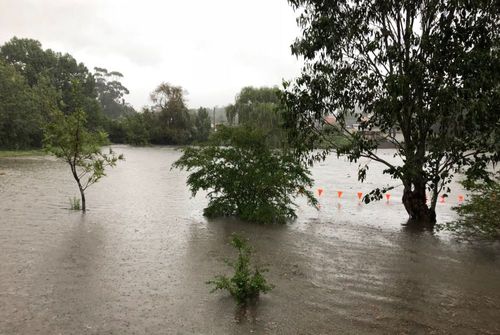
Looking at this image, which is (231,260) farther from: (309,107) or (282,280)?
(309,107)

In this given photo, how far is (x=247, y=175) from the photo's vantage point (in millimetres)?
13320

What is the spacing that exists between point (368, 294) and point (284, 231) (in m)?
5.32

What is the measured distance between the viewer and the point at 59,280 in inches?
295

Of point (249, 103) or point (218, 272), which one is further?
point (249, 103)

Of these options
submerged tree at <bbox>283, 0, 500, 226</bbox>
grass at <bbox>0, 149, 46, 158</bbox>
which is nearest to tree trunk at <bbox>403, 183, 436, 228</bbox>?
submerged tree at <bbox>283, 0, 500, 226</bbox>

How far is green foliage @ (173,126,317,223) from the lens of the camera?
13.3 metres

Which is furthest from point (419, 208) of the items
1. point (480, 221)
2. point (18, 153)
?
point (18, 153)

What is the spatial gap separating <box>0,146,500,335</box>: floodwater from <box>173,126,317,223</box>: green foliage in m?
0.65

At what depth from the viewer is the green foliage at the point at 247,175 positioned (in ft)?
43.6

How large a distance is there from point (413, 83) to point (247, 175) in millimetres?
5644

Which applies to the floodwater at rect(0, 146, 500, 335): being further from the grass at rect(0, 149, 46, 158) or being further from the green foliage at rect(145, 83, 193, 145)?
the green foliage at rect(145, 83, 193, 145)

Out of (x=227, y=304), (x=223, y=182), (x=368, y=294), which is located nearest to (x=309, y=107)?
(x=223, y=182)

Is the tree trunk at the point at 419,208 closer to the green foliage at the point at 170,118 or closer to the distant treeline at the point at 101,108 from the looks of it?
the distant treeline at the point at 101,108

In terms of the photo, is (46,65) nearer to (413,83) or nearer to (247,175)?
(247,175)
